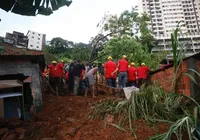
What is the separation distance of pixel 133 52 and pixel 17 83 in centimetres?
1421

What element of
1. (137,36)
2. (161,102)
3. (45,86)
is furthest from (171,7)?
(161,102)

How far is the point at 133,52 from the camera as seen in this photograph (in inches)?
786

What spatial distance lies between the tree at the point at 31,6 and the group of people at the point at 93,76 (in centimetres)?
601

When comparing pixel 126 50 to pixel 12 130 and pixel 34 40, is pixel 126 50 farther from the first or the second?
pixel 12 130

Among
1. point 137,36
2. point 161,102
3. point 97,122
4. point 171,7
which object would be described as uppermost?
point 171,7

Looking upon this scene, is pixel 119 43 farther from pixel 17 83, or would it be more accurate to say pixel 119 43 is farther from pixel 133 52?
pixel 17 83

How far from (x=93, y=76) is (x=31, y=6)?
20.5 feet

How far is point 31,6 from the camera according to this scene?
181 inches

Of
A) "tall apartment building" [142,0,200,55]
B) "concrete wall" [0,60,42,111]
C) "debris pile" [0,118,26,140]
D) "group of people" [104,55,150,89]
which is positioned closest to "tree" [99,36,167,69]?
"group of people" [104,55,150,89]

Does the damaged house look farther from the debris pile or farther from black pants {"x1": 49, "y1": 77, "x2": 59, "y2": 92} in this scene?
black pants {"x1": 49, "y1": 77, "x2": 59, "y2": 92}

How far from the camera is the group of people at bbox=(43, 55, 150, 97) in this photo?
423 inches

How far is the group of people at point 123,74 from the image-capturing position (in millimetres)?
10742

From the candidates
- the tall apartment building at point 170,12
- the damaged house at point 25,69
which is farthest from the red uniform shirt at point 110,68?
the tall apartment building at point 170,12

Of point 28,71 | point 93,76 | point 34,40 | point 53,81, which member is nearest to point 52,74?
point 53,81
